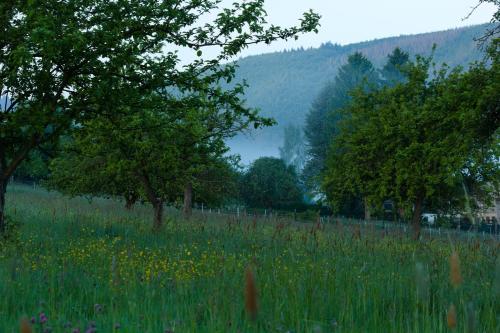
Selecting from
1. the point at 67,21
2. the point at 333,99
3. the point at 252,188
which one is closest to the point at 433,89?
the point at 67,21

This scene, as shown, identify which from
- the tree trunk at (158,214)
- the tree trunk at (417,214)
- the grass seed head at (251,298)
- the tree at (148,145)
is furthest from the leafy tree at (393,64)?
the grass seed head at (251,298)

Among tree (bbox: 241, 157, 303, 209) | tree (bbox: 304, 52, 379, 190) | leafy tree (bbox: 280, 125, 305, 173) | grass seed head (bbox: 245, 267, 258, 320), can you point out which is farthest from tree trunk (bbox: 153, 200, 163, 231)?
leafy tree (bbox: 280, 125, 305, 173)

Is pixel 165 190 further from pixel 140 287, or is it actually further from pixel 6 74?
pixel 140 287

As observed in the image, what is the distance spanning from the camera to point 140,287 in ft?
24.2

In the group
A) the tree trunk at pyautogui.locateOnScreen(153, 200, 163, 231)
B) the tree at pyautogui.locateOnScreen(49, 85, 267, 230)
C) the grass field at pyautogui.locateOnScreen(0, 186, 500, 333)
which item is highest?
the tree at pyautogui.locateOnScreen(49, 85, 267, 230)

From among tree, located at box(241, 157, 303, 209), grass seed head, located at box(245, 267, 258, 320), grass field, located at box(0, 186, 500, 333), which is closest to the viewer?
grass seed head, located at box(245, 267, 258, 320)

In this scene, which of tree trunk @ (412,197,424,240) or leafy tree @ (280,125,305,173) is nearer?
tree trunk @ (412,197,424,240)

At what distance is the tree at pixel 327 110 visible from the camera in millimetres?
79188

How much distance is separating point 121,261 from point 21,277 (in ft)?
5.90

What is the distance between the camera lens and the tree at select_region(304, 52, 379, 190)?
79.2 m

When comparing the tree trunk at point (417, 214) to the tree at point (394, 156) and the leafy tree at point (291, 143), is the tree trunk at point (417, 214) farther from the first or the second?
the leafy tree at point (291, 143)

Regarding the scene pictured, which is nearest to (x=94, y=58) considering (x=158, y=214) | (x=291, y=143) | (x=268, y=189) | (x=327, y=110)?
(x=158, y=214)

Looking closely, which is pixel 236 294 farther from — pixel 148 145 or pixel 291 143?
pixel 291 143

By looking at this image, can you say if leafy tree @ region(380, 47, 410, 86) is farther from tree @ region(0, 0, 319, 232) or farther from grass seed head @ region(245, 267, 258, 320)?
grass seed head @ region(245, 267, 258, 320)
